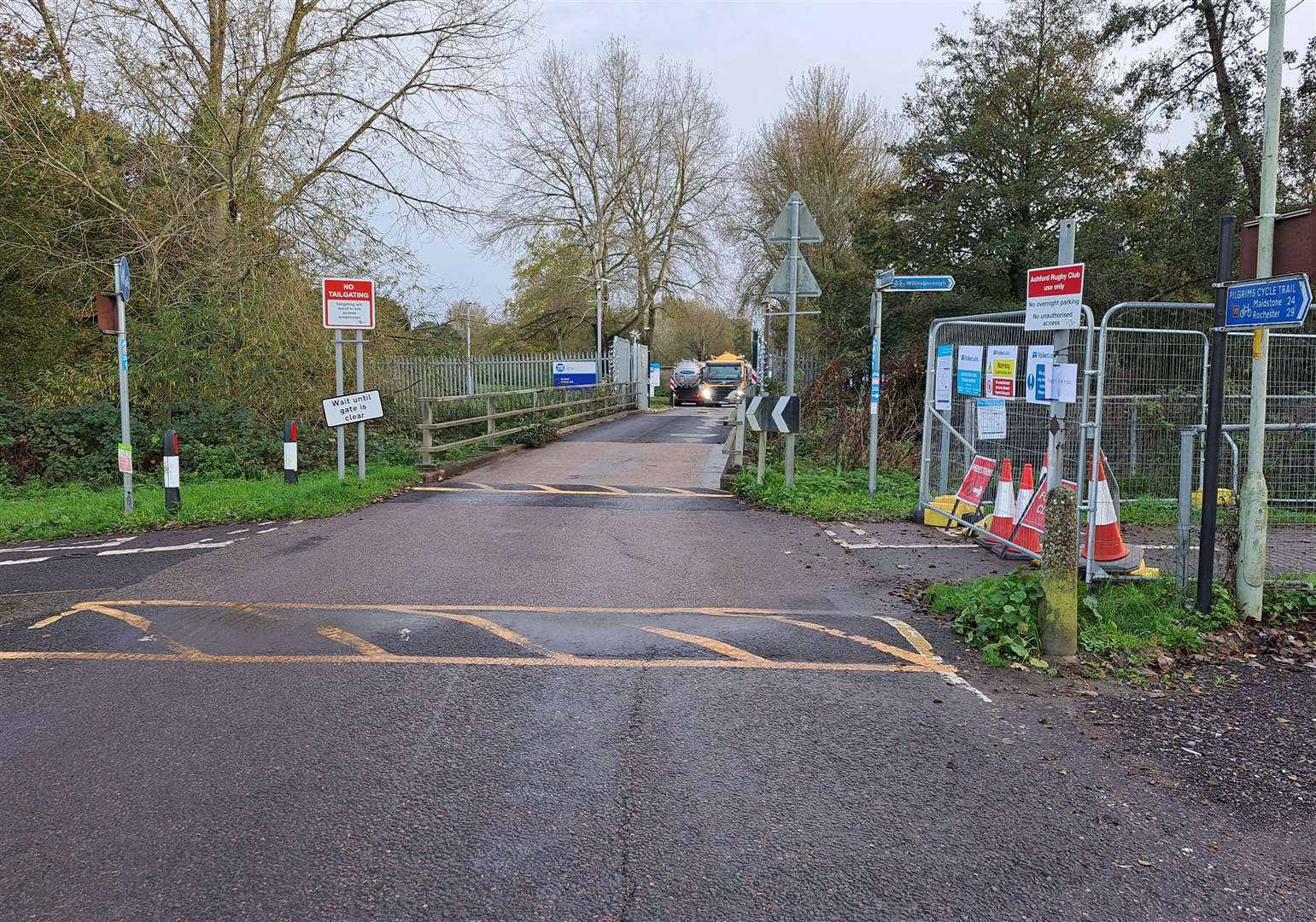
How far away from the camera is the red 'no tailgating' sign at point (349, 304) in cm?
1220

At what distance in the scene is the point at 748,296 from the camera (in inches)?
1640

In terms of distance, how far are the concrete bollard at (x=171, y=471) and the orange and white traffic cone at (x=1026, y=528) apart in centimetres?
933

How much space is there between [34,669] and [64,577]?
3.04 meters

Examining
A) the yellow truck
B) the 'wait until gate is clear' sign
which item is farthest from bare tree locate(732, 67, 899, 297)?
the 'wait until gate is clear' sign

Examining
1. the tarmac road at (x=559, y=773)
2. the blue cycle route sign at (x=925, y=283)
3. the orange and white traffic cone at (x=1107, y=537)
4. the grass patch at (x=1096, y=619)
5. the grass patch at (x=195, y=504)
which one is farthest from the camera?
the grass patch at (x=195, y=504)

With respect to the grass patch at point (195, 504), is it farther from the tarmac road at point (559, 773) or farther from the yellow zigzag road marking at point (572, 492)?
the tarmac road at point (559, 773)

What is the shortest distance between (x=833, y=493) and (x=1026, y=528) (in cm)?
373

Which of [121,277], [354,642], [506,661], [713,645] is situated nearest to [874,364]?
[713,645]

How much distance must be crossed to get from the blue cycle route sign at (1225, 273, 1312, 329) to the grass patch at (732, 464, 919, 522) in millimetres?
5188

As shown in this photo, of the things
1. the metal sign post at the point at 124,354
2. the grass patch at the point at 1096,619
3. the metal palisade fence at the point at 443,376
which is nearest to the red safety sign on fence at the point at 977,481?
the grass patch at the point at 1096,619

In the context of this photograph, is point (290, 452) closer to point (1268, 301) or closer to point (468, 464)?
point (468, 464)

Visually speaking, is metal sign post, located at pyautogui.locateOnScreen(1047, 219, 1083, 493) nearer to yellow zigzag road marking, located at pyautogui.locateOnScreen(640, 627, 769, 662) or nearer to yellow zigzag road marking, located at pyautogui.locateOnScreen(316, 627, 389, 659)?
yellow zigzag road marking, located at pyautogui.locateOnScreen(640, 627, 769, 662)

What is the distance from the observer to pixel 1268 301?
574 cm

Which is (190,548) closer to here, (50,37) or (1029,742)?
(1029,742)
